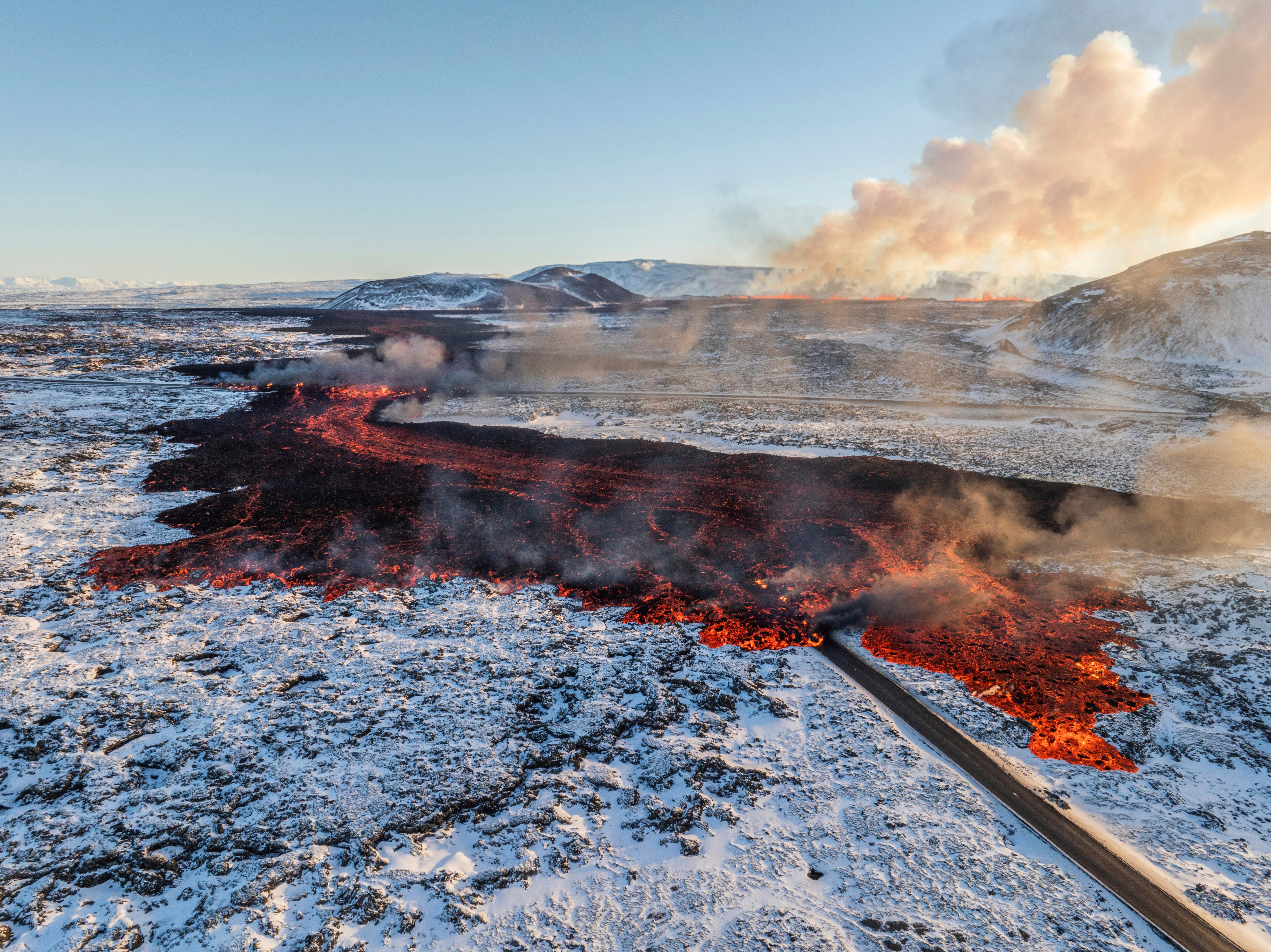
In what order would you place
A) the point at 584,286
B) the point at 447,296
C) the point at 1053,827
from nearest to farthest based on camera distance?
the point at 1053,827 → the point at 447,296 → the point at 584,286

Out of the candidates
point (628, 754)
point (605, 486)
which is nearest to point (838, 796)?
point (628, 754)

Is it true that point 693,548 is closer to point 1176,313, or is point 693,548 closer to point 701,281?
point 1176,313

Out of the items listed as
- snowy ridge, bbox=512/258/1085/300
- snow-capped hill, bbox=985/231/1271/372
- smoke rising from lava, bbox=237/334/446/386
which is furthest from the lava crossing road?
snowy ridge, bbox=512/258/1085/300

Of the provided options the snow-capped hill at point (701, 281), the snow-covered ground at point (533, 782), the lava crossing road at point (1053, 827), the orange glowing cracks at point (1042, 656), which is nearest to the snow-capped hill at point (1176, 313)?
the snow-covered ground at point (533, 782)

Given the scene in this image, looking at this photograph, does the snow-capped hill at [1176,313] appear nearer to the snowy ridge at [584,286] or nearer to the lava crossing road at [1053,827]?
the lava crossing road at [1053,827]

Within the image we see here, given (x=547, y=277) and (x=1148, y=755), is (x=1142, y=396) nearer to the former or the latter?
(x=1148, y=755)

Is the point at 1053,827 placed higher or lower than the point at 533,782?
higher

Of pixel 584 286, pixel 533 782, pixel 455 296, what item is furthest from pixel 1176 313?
pixel 584 286
